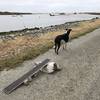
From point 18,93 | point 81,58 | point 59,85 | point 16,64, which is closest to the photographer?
point 18,93

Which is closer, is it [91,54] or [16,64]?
[16,64]

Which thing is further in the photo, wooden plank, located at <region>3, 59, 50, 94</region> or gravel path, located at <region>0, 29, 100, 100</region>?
wooden plank, located at <region>3, 59, 50, 94</region>

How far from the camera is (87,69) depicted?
1282 cm

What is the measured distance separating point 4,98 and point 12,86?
1.01 m

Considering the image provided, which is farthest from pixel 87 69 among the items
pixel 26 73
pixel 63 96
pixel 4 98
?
pixel 4 98

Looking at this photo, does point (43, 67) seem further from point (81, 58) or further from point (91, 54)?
point (91, 54)

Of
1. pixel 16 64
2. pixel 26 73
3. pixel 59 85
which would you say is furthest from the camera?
pixel 16 64

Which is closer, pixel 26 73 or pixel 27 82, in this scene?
pixel 27 82

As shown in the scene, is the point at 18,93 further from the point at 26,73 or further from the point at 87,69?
the point at 87,69

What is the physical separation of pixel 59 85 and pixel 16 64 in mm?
4004

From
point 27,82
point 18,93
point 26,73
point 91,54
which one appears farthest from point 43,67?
point 91,54

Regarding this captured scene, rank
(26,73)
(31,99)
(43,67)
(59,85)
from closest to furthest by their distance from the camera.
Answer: (31,99) → (59,85) → (26,73) → (43,67)

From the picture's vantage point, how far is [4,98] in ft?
30.6

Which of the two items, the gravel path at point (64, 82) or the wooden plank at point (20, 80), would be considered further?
the wooden plank at point (20, 80)
